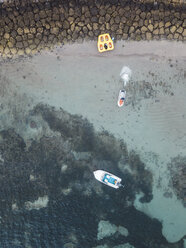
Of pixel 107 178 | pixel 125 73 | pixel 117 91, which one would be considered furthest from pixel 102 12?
pixel 107 178

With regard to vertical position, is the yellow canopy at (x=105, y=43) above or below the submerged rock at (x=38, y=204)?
above

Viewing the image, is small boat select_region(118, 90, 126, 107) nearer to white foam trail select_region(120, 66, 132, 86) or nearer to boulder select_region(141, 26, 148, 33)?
white foam trail select_region(120, 66, 132, 86)

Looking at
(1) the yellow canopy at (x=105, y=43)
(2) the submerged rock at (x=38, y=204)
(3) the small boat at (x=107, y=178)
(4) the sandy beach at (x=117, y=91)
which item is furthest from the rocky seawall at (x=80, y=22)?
(2) the submerged rock at (x=38, y=204)

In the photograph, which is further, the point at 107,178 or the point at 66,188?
the point at 66,188

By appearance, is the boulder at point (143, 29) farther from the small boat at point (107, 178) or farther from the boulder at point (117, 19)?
the small boat at point (107, 178)

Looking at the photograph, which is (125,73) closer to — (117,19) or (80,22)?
(117,19)

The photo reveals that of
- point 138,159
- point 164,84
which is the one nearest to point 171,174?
point 138,159

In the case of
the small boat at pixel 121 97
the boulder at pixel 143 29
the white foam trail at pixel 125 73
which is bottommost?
the small boat at pixel 121 97
